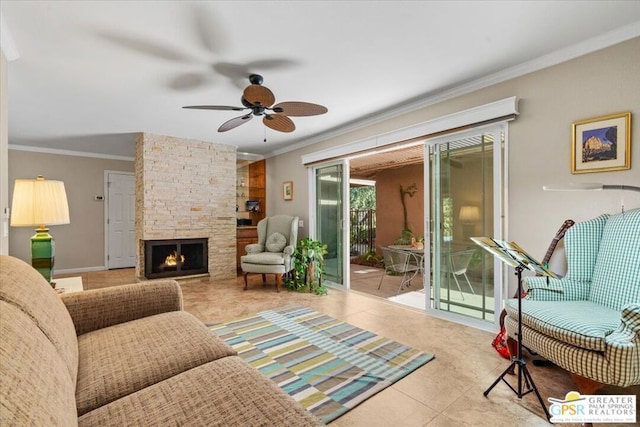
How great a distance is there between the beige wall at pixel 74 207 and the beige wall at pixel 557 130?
693cm

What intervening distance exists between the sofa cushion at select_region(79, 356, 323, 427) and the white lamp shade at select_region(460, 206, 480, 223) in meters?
2.66

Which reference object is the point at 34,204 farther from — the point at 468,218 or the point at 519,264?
the point at 468,218

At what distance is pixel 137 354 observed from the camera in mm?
1323

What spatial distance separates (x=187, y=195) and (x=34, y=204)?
9.92ft

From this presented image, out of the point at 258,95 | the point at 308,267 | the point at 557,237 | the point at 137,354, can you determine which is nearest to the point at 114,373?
the point at 137,354

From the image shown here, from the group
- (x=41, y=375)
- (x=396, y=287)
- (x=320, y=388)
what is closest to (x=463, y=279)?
(x=396, y=287)

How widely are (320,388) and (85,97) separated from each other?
3.81 metres

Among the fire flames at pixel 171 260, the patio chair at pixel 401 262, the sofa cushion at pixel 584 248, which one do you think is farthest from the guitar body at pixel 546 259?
the fire flames at pixel 171 260

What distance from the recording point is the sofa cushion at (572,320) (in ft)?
4.98

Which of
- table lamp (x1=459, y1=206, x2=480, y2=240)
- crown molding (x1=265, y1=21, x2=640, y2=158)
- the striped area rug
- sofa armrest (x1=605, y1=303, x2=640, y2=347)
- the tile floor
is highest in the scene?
crown molding (x1=265, y1=21, x2=640, y2=158)

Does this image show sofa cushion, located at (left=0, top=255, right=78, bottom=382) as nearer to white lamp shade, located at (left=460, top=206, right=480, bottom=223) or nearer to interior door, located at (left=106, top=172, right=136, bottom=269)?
white lamp shade, located at (left=460, top=206, right=480, bottom=223)

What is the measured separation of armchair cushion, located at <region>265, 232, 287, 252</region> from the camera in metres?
4.93

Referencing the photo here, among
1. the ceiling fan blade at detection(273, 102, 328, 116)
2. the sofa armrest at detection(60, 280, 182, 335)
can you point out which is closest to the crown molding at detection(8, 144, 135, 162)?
the ceiling fan blade at detection(273, 102, 328, 116)

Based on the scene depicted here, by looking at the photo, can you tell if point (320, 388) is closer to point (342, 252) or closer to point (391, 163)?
point (342, 252)
